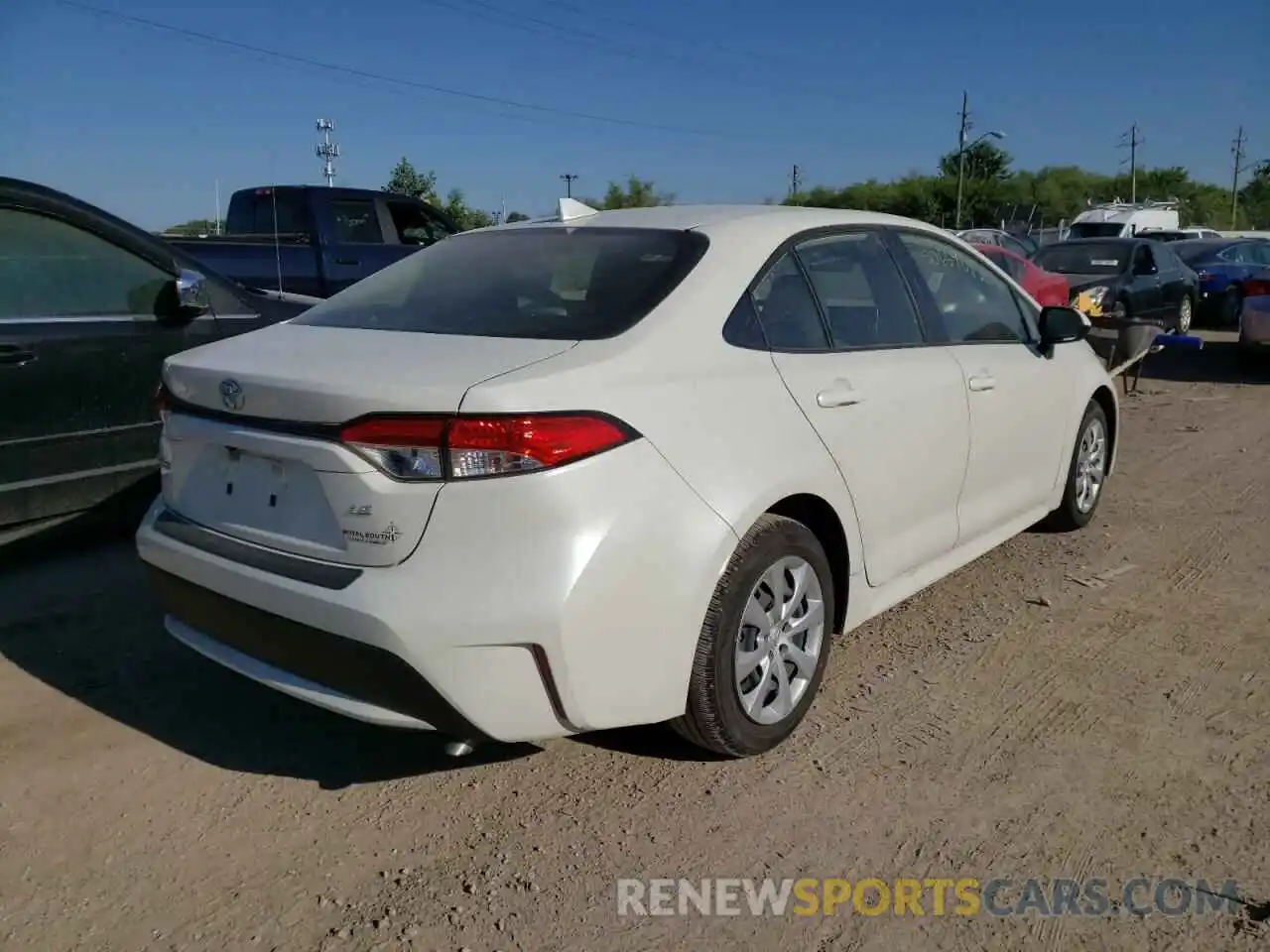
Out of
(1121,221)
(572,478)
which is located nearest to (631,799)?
(572,478)

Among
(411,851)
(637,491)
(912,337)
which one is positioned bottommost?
(411,851)

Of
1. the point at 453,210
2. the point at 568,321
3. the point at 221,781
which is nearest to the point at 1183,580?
the point at 568,321

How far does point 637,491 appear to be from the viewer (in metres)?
2.76

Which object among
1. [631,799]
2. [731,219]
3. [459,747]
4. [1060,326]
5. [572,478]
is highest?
[731,219]

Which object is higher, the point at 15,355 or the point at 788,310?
the point at 788,310

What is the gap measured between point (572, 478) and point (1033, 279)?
10.4 metres

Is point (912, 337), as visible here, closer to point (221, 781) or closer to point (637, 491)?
point (637, 491)

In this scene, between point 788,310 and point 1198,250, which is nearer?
point 788,310

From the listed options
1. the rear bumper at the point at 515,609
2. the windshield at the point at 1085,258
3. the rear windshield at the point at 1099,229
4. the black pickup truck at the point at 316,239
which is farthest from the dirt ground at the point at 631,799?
the rear windshield at the point at 1099,229

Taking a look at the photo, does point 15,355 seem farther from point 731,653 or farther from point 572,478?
point 731,653

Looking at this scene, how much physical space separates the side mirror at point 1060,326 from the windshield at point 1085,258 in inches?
375

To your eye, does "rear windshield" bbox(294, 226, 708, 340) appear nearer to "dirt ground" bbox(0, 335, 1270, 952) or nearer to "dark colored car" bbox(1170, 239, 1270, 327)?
"dirt ground" bbox(0, 335, 1270, 952)

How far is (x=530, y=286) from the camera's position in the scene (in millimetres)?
3428

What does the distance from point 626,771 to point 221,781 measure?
1.16 m
